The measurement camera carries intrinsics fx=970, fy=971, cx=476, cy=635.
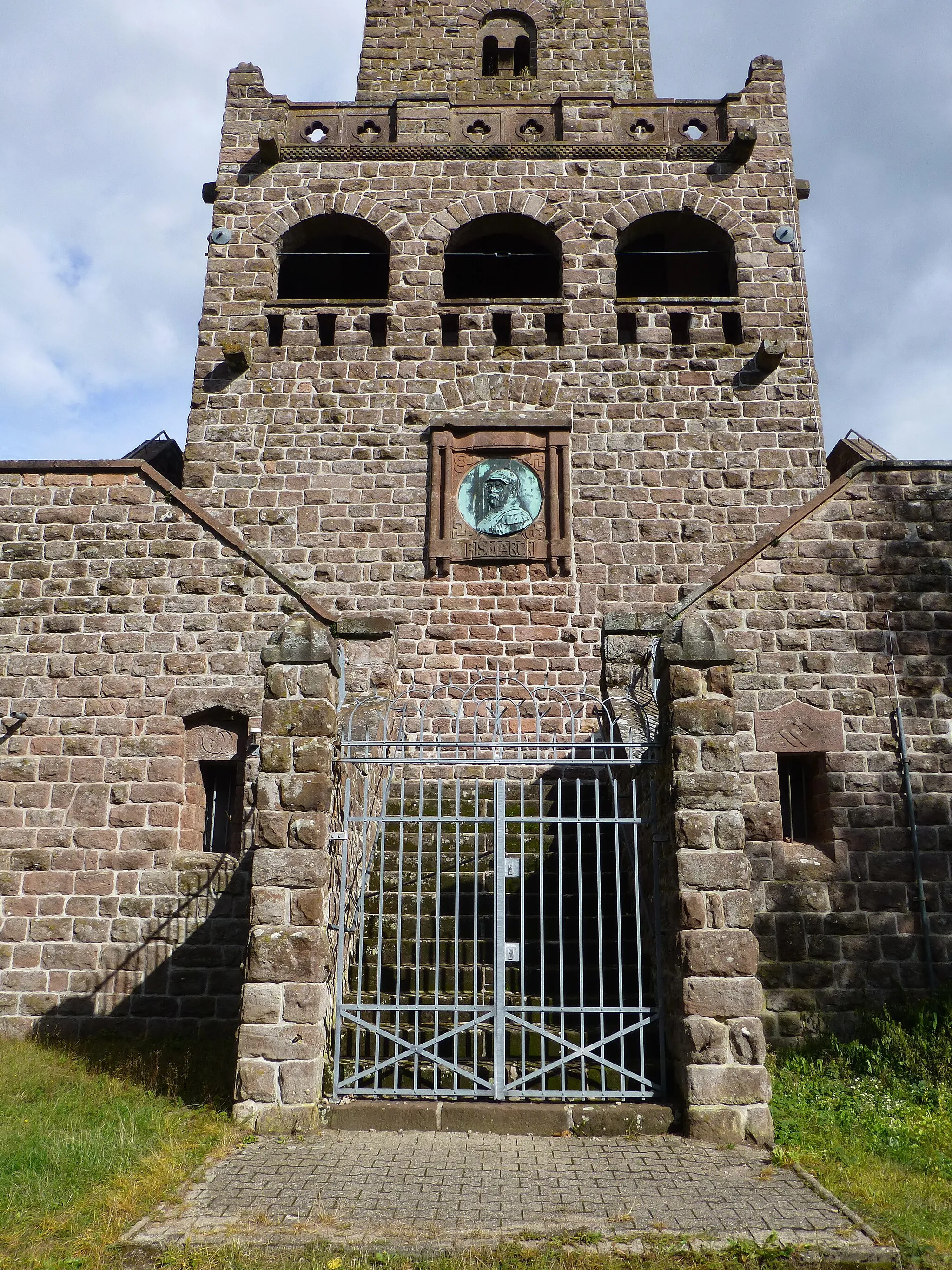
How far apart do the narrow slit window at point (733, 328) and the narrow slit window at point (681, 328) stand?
0.50 meters

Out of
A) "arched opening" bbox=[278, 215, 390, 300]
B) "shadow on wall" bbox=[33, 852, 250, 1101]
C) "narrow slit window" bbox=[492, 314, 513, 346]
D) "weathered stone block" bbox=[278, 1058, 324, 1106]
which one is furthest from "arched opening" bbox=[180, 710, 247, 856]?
"arched opening" bbox=[278, 215, 390, 300]

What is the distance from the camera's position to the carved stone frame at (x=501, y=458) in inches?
484

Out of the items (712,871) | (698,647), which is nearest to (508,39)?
(698,647)

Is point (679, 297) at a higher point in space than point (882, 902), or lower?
higher

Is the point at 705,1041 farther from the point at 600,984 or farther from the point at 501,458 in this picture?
the point at 501,458

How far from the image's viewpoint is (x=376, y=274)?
16.2 m

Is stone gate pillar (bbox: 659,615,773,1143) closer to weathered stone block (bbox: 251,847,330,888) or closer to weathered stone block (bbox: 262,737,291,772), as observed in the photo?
weathered stone block (bbox: 251,847,330,888)

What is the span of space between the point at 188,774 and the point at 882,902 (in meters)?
6.69

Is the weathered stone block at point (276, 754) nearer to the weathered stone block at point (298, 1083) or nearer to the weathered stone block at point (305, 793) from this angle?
the weathered stone block at point (305, 793)

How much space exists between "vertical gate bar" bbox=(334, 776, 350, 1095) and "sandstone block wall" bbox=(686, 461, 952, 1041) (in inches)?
146

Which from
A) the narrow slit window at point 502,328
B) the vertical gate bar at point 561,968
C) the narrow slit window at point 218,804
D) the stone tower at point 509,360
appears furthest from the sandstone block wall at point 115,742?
the narrow slit window at point 502,328

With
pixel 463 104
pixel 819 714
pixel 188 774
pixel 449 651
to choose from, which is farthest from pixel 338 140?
pixel 819 714

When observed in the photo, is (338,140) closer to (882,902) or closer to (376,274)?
(376,274)

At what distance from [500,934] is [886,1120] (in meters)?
2.76
